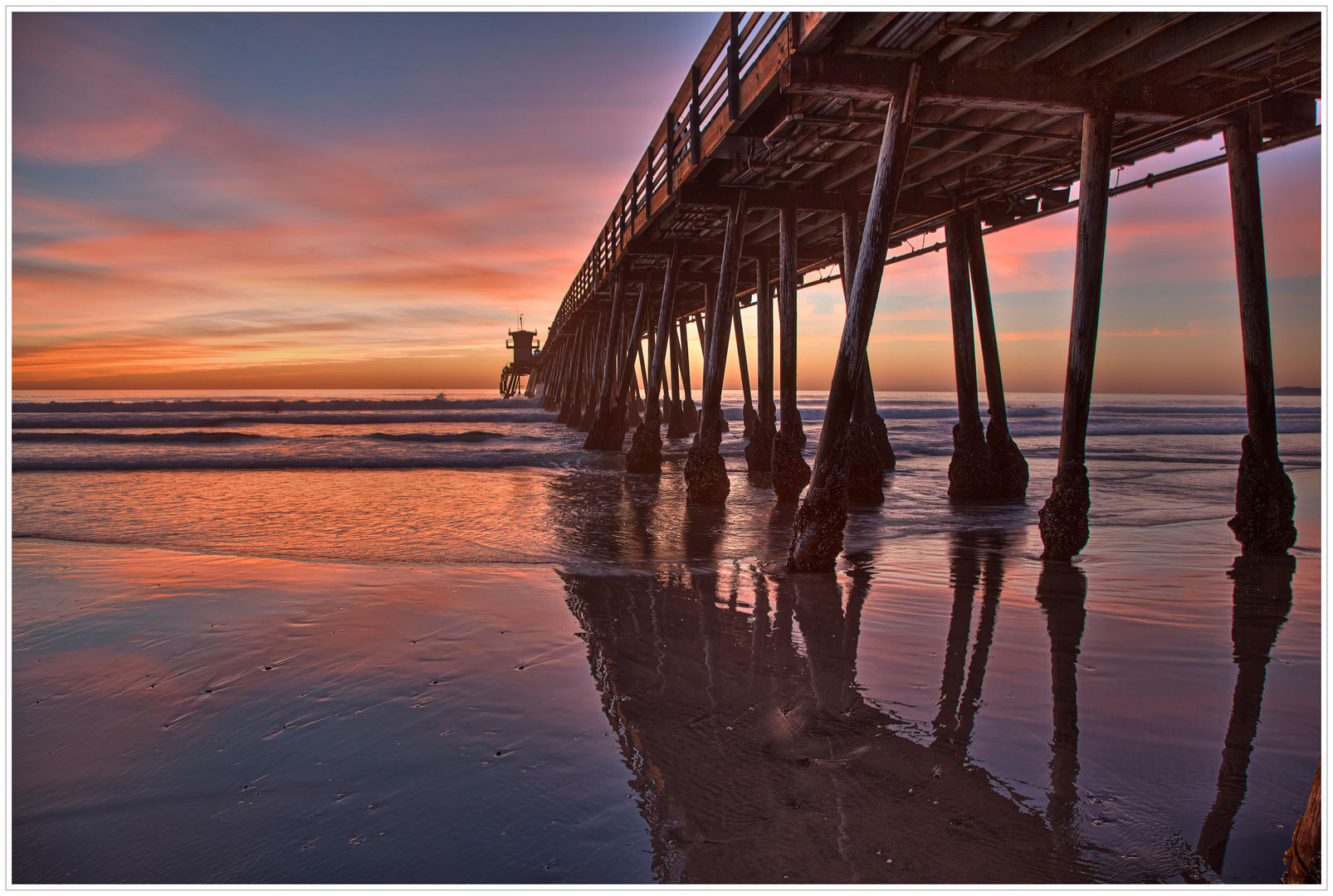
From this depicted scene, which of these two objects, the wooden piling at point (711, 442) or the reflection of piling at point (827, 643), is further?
the wooden piling at point (711, 442)

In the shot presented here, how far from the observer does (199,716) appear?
2979mm

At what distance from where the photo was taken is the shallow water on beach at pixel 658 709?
2070 mm

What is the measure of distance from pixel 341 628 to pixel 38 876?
209cm

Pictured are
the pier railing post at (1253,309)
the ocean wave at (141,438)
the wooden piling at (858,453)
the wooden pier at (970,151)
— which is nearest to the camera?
the wooden pier at (970,151)

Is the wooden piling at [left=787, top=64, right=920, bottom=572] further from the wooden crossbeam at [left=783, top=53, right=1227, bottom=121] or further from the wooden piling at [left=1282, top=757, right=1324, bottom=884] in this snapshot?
the wooden piling at [left=1282, top=757, right=1324, bottom=884]

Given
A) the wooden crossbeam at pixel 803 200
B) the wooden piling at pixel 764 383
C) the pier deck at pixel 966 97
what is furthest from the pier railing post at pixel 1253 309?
the wooden piling at pixel 764 383

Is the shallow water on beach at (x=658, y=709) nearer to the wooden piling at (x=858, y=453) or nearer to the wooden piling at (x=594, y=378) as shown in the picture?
the wooden piling at (x=858, y=453)

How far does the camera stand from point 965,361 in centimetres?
859

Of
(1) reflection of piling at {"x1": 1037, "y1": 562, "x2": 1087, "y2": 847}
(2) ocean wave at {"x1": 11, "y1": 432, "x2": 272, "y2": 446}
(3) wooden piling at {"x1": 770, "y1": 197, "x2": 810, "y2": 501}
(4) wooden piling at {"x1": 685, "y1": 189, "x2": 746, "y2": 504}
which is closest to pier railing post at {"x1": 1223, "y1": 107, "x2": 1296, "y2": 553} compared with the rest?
(1) reflection of piling at {"x1": 1037, "y1": 562, "x2": 1087, "y2": 847}

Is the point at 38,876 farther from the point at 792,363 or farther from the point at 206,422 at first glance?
the point at 206,422

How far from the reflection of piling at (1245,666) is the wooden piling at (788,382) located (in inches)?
175

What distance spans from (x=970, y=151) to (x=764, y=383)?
23.7 feet
